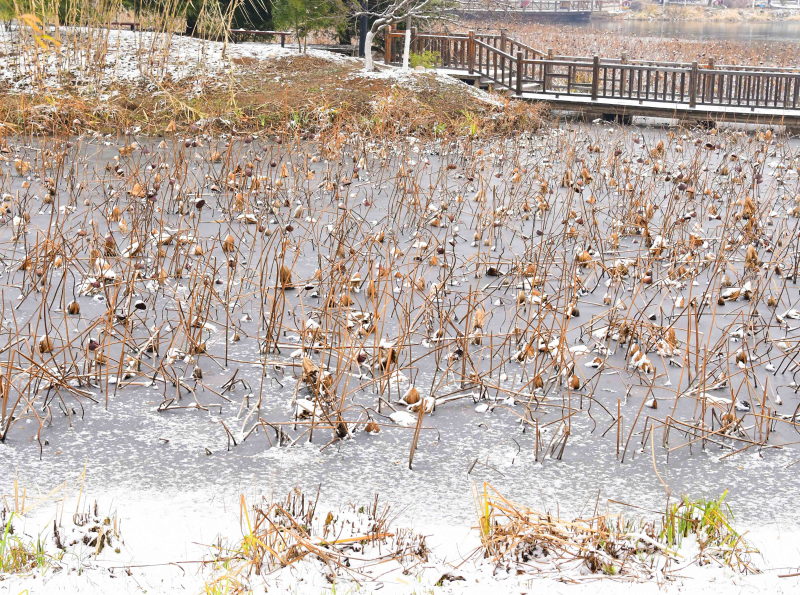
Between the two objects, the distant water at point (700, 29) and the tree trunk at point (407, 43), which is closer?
the tree trunk at point (407, 43)

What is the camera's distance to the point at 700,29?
4684cm

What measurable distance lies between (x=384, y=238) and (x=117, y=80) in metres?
8.65

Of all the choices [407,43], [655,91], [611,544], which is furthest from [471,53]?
[611,544]

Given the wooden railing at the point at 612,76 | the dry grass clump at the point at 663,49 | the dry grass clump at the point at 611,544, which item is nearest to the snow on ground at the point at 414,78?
the wooden railing at the point at 612,76

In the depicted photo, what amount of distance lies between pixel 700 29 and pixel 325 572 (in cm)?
4961

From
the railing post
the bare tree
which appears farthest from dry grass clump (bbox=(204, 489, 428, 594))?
the railing post

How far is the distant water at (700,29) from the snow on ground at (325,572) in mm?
37828

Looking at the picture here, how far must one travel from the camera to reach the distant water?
40188 mm

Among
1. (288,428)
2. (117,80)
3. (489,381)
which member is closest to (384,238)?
(489,381)

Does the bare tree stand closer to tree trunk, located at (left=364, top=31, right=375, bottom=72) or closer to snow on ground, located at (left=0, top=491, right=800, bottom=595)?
tree trunk, located at (left=364, top=31, right=375, bottom=72)

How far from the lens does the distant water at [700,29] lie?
40188 millimetres

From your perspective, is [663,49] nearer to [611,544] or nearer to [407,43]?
[407,43]

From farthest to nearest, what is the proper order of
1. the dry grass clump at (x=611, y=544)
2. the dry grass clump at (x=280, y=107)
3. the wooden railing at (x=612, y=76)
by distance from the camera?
1. the wooden railing at (x=612, y=76)
2. the dry grass clump at (x=280, y=107)
3. the dry grass clump at (x=611, y=544)

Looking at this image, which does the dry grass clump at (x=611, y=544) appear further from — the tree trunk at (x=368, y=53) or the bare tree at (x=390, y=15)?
the tree trunk at (x=368, y=53)
